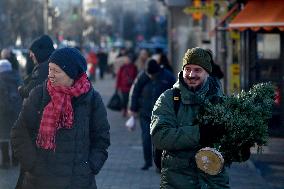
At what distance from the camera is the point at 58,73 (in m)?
5.65

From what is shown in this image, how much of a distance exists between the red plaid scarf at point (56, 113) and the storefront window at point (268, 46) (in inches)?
443

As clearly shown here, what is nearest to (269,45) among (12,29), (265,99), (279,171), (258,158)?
(258,158)

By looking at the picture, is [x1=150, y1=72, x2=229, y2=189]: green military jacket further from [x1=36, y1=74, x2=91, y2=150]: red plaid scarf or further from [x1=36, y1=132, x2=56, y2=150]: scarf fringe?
[x1=36, y1=132, x2=56, y2=150]: scarf fringe

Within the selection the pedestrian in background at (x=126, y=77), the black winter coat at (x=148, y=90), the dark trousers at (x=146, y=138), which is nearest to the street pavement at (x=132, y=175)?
the dark trousers at (x=146, y=138)

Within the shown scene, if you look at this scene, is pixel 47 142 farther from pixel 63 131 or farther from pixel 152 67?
pixel 152 67

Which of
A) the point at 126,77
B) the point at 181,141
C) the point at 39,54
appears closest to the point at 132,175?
the point at 39,54

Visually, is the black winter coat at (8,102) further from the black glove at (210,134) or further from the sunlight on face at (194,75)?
the black glove at (210,134)

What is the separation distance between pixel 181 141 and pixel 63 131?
0.82 m

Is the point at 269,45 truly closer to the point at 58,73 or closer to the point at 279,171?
the point at 279,171

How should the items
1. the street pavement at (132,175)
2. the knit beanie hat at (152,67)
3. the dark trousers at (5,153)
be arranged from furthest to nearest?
1. the dark trousers at (5,153)
2. the knit beanie hat at (152,67)
3. the street pavement at (132,175)

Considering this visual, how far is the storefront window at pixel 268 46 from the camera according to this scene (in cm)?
1644

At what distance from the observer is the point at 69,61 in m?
5.64

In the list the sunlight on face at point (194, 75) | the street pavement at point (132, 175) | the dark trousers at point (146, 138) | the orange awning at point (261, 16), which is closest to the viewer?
the sunlight on face at point (194, 75)

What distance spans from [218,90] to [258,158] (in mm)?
7899
